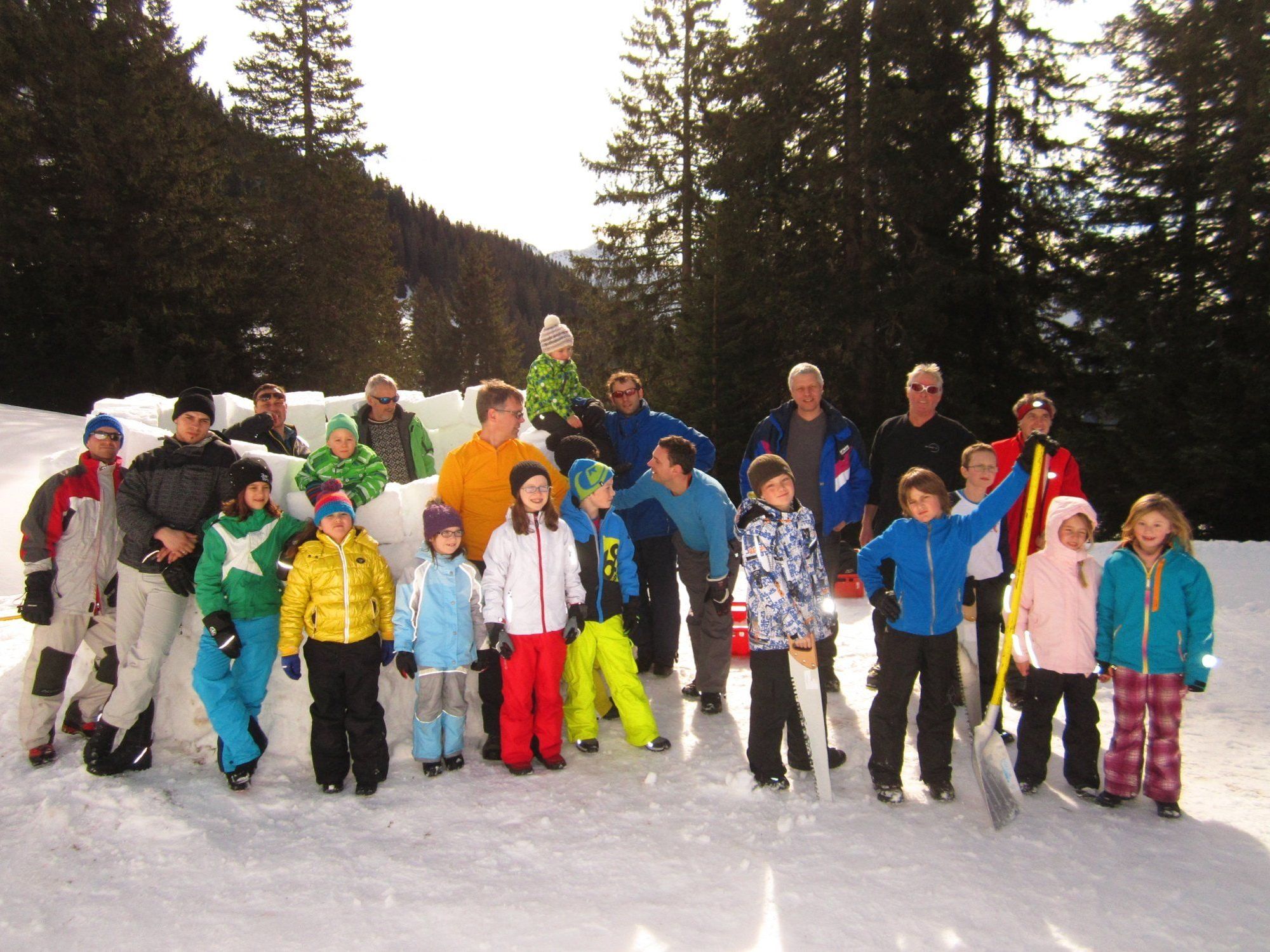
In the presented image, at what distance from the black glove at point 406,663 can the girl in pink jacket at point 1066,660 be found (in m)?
2.98

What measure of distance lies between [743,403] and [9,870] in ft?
45.0

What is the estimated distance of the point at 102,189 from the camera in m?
17.5

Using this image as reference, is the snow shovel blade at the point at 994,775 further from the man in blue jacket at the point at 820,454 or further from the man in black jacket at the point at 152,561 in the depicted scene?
the man in black jacket at the point at 152,561

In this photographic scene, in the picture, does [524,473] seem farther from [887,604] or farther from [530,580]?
[887,604]

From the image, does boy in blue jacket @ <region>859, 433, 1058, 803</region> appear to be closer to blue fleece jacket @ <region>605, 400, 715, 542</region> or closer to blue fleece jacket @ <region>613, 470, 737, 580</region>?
blue fleece jacket @ <region>613, 470, 737, 580</region>

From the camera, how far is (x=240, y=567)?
3996 millimetres

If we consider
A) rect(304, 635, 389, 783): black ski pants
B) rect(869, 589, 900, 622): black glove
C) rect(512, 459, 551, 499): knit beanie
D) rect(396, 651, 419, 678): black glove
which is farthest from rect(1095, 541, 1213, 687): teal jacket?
rect(304, 635, 389, 783): black ski pants

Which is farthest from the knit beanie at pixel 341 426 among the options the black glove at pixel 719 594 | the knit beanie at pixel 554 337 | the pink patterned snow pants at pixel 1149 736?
the pink patterned snow pants at pixel 1149 736

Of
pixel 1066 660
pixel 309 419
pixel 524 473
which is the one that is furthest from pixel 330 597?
Result: pixel 309 419

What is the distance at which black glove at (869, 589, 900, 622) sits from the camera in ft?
12.0

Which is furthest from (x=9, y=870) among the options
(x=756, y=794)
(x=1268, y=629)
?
(x=1268, y=629)

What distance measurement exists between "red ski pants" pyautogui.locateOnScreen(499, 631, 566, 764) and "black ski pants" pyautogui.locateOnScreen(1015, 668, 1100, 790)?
231cm

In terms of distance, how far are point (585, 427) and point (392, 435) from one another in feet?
5.22

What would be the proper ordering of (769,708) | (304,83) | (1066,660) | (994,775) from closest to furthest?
(994,775) → (1066,660) → (769,708) → (304,83)
